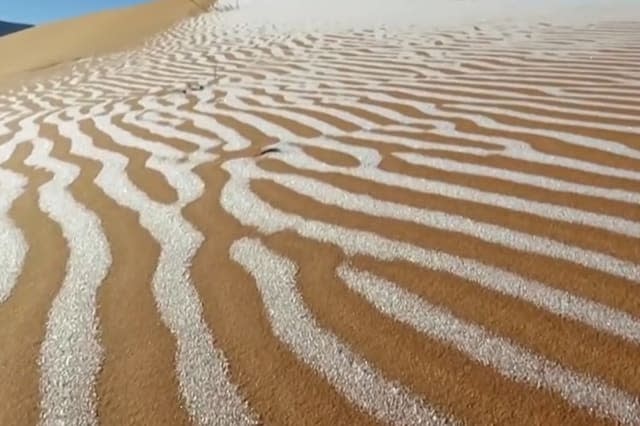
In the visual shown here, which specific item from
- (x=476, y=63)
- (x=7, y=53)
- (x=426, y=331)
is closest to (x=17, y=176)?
(x=426, y=331)

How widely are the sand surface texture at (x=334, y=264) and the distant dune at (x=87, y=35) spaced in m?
9.37

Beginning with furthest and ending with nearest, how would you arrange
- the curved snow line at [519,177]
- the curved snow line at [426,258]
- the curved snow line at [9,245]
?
1. the curved snow line at [519,177]
2. the curved snow line at [9,245]
3. the curved snow line at [426,258]

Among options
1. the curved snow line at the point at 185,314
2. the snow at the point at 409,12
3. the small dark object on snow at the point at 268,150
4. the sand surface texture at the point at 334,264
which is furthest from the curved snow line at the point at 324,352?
the snow at the point at 409,12

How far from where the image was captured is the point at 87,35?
690 inches

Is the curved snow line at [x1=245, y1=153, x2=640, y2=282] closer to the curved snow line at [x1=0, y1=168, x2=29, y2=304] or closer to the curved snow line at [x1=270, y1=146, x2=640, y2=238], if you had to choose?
the curved snow line at [x1=270, y1=146, x2=640, y2=238]

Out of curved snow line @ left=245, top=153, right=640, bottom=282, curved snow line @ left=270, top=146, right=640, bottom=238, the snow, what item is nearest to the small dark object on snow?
curved snow line @ left=270, top=146, right=640, bottom=238

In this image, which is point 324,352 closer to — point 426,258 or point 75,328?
point 426,258

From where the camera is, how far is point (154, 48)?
12.8 meters

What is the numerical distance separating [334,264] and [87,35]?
17182mm

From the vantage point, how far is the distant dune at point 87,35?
14422mm

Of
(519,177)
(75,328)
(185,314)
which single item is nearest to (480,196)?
(519,177)

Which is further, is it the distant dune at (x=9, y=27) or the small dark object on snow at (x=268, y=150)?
the distant dune at (x=9, y=27)

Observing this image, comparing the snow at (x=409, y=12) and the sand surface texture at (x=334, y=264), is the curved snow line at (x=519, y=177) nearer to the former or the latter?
the sand surface texture at (x=334, y=264)

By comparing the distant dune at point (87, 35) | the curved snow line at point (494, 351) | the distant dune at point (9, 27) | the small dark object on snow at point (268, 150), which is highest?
the curved snow line at point (494, 351)
